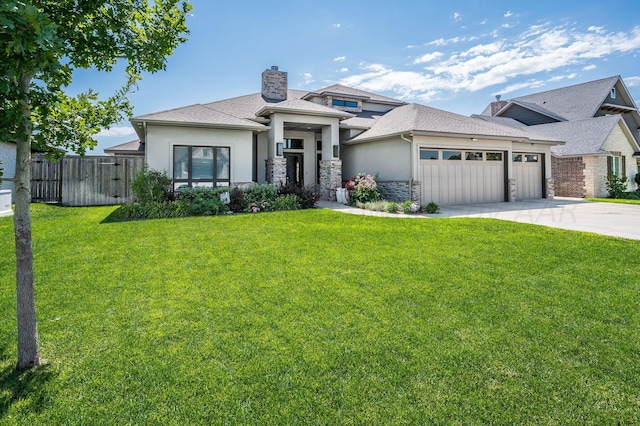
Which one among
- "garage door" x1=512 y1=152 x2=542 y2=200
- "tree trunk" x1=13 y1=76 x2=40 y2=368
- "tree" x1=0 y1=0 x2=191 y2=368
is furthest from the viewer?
"garage door" x1=512 y1=152 x2=542 y2=200

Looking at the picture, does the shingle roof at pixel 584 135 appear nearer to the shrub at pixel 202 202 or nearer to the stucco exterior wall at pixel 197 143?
the stucco exterior wall at pixel 197 143

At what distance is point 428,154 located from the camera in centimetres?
1408

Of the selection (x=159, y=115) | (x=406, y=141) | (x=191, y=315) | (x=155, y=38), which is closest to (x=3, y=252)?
(x=191, y=315)

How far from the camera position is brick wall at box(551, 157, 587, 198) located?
1850 centimetres

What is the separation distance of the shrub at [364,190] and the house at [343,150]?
90cm

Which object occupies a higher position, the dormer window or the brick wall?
the dormer window

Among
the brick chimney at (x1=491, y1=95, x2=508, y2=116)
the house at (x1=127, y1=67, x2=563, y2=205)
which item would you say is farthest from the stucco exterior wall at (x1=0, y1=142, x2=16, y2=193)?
the brick chimney at (x1=491, y1=95, x2=508, y2=116)

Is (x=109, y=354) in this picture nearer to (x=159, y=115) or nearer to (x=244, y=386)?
(x=244, y=386)

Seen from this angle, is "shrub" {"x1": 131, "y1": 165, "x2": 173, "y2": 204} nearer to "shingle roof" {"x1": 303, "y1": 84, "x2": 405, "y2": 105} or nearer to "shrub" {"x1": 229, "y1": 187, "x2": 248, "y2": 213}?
"shrub" {"x1": 229, "y1": 187, "x2": 248, "y2": 213}

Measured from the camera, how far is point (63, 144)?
3271mm

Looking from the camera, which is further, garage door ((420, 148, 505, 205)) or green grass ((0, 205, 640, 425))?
garage door ((420, 148, 505, 205))

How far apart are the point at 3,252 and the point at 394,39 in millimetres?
13836

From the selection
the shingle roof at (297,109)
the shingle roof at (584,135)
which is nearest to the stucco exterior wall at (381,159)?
the shingle roof at (297,109)

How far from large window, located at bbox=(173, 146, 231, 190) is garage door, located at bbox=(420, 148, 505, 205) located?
8.16 m
